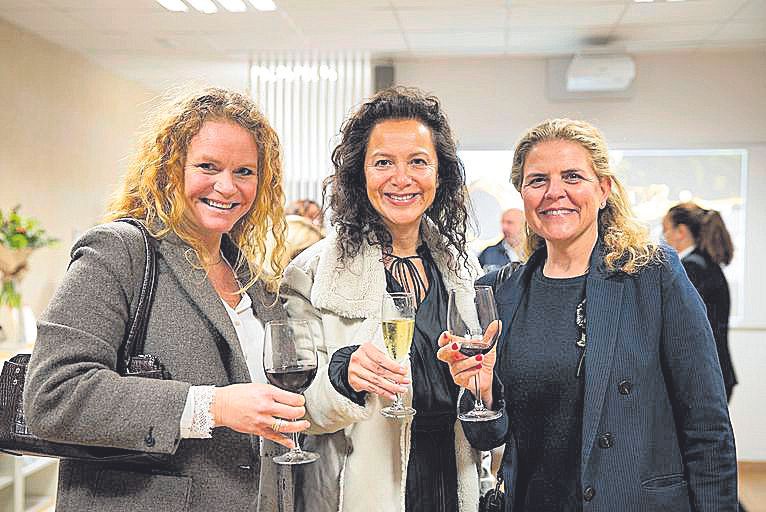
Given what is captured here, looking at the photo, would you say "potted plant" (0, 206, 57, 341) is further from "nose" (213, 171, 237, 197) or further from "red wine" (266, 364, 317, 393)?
"red wine" (266, 364, 317, 393)

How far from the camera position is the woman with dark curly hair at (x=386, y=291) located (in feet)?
6.35

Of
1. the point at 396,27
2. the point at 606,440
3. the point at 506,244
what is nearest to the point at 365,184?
the point at 606,440

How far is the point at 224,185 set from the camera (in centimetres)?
169

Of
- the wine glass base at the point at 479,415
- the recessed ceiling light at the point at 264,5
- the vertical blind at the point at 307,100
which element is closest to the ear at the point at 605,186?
the wine glass base at the point at 479,415

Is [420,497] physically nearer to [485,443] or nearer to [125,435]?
[485,443]

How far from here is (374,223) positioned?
2143mm

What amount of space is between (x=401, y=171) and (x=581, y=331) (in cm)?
57

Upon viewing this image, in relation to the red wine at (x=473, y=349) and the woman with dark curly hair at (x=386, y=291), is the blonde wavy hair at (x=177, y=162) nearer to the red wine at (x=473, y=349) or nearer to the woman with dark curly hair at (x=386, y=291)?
the woman with dark curly hair at (x=386, y=291)

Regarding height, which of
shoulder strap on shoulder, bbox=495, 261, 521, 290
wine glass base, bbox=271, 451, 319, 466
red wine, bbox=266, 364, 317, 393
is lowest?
wine glass base, bbox=271, 451, 319, 466

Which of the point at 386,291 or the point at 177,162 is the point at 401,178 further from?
the point at 177,162

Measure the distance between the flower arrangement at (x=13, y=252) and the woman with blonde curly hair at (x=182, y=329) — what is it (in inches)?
141

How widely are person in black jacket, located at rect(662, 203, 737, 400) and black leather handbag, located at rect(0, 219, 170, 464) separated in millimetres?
4107

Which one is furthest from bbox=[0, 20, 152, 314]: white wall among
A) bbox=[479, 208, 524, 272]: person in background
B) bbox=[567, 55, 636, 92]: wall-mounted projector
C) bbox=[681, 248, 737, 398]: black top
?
bbox=[681, 248, 737, 398]: black top

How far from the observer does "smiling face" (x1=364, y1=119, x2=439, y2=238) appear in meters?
2.04
